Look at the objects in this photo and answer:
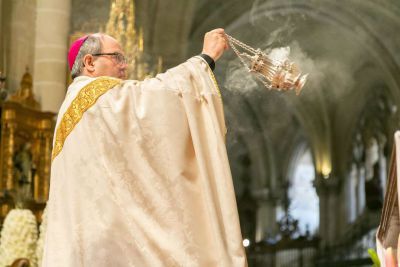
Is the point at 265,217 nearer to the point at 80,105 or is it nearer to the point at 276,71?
the point at 276,71

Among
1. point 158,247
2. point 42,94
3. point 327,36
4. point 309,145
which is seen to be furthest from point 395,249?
point 309,145

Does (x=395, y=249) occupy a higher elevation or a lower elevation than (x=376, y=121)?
lower

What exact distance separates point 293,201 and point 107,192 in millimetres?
23062

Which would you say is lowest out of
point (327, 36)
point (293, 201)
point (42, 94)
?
point (293, 201)

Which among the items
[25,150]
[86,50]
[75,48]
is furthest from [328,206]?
[86,50]

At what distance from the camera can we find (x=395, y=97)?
2117 cm

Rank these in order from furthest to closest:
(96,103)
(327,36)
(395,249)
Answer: (327,36) → (395,249) → (96,103)

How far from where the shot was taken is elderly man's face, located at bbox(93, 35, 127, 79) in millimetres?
4215

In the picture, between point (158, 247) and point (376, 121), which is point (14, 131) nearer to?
point (158, 247)

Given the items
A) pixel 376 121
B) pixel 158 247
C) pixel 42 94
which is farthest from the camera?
pixel 376 121

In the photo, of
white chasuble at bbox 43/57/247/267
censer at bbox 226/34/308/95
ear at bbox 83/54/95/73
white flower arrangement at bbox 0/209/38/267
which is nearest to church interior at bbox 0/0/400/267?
white flower arrangement at bbox 0/209/38/267

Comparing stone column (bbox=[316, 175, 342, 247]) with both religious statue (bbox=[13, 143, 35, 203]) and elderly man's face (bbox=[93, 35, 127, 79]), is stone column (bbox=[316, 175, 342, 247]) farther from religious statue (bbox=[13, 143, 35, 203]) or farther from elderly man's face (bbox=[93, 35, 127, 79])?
elderly man's face (bbox=[93, 35, 127, 79])

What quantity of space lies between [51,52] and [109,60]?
24.9 feet

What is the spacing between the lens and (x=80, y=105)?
4.10 meters
